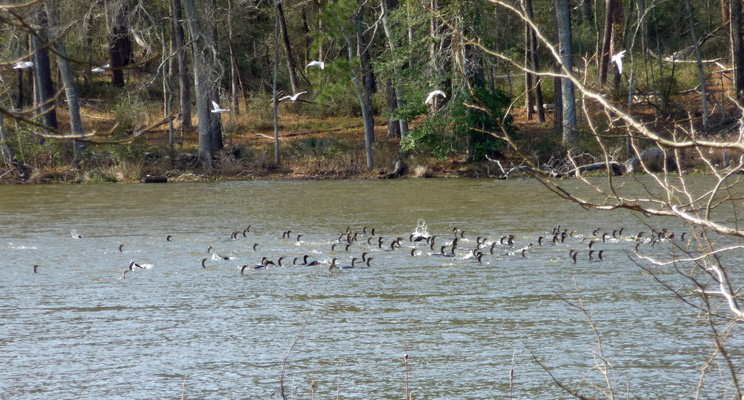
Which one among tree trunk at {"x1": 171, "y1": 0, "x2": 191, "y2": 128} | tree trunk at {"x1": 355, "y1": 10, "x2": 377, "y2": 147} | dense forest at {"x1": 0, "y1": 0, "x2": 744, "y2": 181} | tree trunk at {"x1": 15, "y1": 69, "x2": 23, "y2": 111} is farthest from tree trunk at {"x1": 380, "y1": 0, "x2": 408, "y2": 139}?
tree trunk at {"x1": 15, "y1": 69, "x2": 23, "y2": 111}

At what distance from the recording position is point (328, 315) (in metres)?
11.3

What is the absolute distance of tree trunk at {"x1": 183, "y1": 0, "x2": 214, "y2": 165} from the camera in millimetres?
35000

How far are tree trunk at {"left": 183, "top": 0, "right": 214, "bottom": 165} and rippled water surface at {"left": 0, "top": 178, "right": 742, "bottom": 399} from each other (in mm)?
14309

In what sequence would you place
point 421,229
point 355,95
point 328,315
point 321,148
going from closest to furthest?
point 328,315 → point 421,229 → point 321,148 → point 355,95

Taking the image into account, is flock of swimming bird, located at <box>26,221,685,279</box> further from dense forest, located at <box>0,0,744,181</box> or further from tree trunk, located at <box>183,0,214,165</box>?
tree trunk, located at <box>183,0,214,165</box>

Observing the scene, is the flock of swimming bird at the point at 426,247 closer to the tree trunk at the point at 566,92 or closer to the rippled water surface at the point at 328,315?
the rippled water surface at the point at 328,315

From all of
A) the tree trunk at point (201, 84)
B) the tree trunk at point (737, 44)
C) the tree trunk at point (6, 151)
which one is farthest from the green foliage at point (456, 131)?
the tree trunk at point (6, 151)

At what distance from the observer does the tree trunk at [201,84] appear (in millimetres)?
35000

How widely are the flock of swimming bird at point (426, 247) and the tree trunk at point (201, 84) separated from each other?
16.7m

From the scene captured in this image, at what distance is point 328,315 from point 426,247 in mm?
5690

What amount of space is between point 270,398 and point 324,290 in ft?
16.4

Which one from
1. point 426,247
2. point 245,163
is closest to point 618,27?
point 245,163

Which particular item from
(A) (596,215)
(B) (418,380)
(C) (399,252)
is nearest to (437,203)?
(A) (596,215)

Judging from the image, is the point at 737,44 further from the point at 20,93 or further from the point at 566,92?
the point at 20,93
